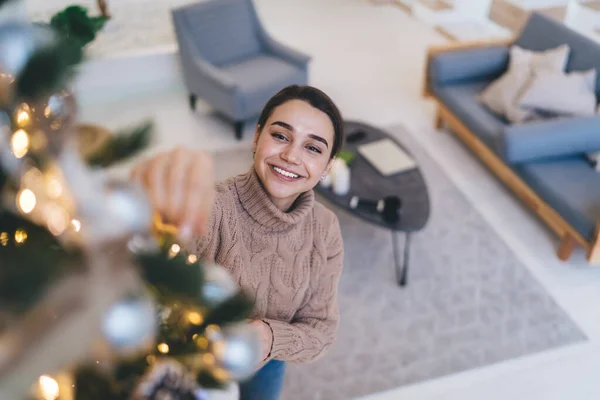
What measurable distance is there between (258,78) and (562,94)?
6.28 feet

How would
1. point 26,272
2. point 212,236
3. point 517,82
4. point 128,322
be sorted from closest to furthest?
point 26,272, point 128,322, point 212,236, point 517,82

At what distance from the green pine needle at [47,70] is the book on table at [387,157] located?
231 cm

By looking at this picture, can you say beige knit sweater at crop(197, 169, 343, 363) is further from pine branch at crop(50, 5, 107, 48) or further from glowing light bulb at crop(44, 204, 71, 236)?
glowing light bulb at crop(44, 204, 71, 236)

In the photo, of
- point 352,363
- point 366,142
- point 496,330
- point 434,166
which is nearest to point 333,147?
point 352,363

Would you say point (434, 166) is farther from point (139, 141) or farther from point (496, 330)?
point (139, 141)

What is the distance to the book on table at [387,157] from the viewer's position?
269 centimetres

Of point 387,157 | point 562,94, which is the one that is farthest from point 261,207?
point 562,94

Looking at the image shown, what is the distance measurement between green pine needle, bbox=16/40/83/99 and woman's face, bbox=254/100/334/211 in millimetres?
669

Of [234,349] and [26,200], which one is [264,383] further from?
[26,200]

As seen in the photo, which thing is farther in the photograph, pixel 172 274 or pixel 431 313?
pixel 431 313

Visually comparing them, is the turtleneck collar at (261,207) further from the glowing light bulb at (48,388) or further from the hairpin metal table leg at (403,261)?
the hairpin metal table leg at (403,261)

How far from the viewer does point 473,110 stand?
3.25 m

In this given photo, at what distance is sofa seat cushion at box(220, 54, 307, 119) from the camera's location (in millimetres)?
3312

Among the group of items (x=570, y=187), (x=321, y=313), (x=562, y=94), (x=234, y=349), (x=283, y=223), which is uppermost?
(x=234, y=349)
